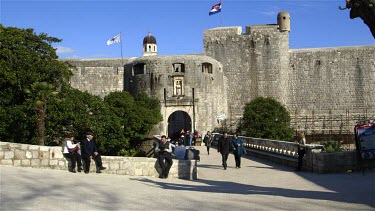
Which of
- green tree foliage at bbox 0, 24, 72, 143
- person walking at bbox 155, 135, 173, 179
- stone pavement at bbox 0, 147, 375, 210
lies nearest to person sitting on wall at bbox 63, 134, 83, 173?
stone pavement at bbox 0, 147, 375, 210

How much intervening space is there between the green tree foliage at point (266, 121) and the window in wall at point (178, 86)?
4505 millimetres

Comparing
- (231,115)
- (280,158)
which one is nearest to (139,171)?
(280,158)

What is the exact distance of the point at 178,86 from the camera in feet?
97.6

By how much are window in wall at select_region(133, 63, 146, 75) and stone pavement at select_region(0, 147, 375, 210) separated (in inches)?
772

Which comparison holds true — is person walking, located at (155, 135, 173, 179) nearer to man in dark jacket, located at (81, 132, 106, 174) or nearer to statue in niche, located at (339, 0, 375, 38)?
man in dark jacket, located at (81, 132, 106, 174)

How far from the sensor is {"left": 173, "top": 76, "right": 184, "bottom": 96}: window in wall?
29594 mm

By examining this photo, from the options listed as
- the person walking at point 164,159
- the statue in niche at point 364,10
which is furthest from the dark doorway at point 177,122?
the statue in niche at point 364,10

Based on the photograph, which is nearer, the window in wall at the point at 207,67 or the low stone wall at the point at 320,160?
the low stone wall at the point at 320,160

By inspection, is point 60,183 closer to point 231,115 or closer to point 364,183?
point 364,183

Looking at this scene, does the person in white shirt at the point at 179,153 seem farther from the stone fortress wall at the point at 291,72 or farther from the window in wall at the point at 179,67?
the stone fortress wall at the point at 291,72

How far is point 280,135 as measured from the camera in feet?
88.9

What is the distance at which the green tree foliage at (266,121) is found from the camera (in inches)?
1054

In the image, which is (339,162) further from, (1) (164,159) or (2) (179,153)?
(1) (164,159)

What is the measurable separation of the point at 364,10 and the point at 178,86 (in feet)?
74.7
